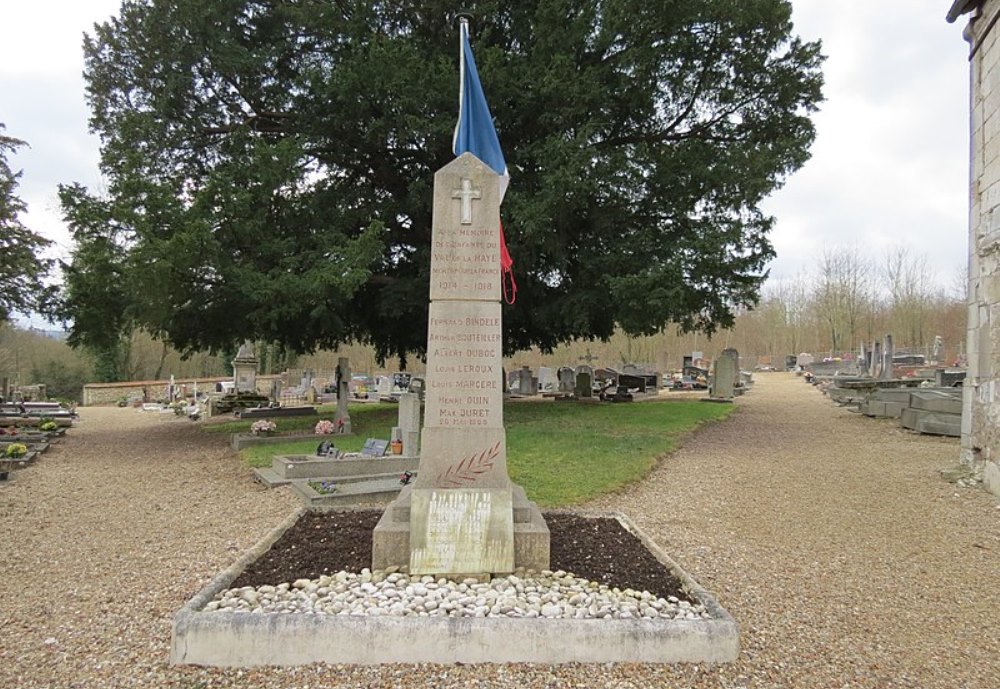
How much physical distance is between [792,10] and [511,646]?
1566 cm

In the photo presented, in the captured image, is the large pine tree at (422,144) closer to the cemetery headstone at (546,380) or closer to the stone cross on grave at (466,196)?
the stone cross on grave at (466,196)

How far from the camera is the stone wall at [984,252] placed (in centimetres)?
796

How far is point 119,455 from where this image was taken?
12.0m

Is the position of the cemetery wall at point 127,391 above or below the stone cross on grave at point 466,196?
below

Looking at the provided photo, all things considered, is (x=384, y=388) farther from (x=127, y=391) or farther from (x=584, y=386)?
(x=127, y=391)

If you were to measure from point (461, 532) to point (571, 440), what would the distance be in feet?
24.7

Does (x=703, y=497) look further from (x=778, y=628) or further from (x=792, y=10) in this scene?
(x=792, y=10)

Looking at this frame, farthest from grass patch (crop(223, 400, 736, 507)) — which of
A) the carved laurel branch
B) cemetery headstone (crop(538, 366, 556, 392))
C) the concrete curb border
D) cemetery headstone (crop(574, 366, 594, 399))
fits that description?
cemetery headstone (crop(538, 366, 556, 392))

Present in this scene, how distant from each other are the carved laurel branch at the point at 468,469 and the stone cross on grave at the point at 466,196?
1.63 metres

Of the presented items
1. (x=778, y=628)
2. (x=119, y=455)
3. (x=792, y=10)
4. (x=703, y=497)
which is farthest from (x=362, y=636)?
(x=792, y=10)

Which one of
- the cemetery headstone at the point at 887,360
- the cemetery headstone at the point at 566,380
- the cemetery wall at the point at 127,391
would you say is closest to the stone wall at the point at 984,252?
the cemetery headstone at the point at 887,360

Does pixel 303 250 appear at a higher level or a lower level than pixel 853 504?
higher

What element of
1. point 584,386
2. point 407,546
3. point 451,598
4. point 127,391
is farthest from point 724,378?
point 127,391

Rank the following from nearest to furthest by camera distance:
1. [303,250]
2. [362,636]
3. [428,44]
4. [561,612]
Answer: [362,636]
[561,612]
[303,250]
[428,44]
